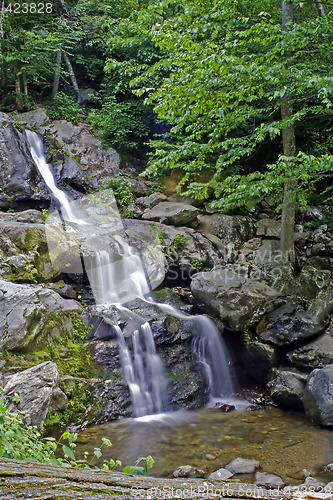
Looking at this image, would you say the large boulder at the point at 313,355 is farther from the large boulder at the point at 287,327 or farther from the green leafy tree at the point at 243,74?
the green leafy tree at the point at 243,74

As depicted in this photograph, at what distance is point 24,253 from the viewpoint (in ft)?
26.0

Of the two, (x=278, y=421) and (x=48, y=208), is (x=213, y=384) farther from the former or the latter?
(x=48, y=208)

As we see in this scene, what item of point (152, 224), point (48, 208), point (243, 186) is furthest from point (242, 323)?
point (48, 208)

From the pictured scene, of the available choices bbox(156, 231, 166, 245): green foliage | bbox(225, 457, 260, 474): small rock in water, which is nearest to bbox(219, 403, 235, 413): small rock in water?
bbox(225, 457, 260, 474): small rock in water

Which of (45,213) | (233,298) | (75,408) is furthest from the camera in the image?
(45,213)

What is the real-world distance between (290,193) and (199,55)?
4204 mm

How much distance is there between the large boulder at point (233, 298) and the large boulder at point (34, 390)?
4538 mm

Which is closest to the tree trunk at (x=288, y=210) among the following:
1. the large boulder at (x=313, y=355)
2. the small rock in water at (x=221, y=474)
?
the large boulder at (x=313, y=355)

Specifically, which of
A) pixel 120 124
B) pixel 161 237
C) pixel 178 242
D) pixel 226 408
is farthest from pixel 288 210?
pixel 120 124

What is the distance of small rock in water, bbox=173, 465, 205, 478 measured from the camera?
4.03m

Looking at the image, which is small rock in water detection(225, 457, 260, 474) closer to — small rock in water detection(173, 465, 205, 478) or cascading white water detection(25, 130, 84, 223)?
small rock in water detection(173, 465, 205, 478)

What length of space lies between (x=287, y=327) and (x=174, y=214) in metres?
6.43

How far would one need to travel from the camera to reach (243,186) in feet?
25.3

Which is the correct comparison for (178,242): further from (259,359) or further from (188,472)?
(188,472)
